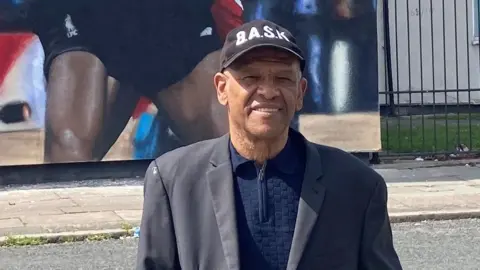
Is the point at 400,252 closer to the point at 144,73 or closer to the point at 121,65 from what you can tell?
the point at 144,73

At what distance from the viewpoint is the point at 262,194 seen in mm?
2271

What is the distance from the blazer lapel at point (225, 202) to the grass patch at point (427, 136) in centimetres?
1238

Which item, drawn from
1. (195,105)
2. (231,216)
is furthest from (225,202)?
(195,105)

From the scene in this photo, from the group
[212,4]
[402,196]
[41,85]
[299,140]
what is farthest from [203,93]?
[299,140]

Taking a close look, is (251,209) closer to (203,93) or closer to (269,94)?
(269,94)

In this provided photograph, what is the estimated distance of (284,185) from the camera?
2.29 m

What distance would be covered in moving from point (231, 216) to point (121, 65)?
10.2m

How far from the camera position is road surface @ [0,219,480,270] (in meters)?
7.75

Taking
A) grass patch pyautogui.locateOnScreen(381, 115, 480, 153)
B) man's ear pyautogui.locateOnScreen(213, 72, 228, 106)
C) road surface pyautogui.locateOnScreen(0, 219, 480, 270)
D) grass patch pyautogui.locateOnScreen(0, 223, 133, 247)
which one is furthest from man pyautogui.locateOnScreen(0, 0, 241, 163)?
man's ear pyautogui.locateOnScreen(213, 72, 228, 106)

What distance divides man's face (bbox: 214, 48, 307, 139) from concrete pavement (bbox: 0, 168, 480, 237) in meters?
7.47

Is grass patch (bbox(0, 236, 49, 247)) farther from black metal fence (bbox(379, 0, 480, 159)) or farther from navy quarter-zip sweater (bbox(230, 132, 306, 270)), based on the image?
black metal fence (bbox(379, 0, 480, 159))

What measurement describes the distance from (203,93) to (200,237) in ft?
33.7

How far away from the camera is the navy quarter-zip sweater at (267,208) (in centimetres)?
225

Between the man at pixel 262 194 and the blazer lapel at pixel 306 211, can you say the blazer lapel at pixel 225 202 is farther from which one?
the blazer lapel at pixel 306 211
